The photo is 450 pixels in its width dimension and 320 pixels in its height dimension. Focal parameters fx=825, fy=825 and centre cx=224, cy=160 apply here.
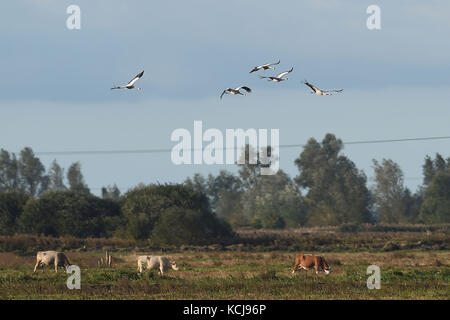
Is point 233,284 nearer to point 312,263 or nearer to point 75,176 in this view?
point 312,263

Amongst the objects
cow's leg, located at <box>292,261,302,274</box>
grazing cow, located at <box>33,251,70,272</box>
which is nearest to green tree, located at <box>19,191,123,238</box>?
grazing cow, located at <box>33,251,70,272</box>

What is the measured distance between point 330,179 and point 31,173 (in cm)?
5858

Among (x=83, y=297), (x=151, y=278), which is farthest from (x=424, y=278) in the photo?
(x=83, y=297)

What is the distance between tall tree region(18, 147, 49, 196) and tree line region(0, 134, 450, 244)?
0.20 metres

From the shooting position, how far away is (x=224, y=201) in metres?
175

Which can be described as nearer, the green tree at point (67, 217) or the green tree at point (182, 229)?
the green tree at point (182, 229)

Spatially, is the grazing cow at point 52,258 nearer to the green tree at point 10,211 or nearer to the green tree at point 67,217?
the green tree at point 67,217

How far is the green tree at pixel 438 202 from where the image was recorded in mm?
131375

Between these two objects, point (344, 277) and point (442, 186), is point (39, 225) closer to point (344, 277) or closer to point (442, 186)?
point (344, 277)

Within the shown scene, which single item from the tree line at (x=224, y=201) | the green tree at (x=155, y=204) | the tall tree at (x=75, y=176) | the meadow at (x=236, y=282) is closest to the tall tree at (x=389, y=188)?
the tree line at (x=224, y=201)

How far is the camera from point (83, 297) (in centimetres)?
2842

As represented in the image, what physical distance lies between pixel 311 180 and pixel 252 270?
119565mm

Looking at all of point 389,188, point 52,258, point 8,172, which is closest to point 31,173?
point 8,172

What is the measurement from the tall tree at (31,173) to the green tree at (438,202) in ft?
244
